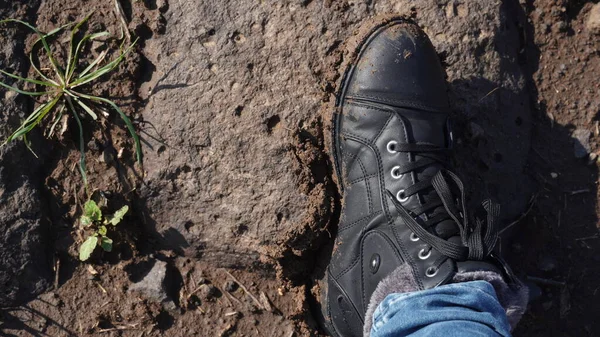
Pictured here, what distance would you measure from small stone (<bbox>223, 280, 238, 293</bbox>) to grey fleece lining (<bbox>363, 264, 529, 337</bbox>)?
2.31 feet

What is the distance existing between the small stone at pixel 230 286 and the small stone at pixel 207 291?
0.17 ft

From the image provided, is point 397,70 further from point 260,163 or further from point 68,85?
point 68,85

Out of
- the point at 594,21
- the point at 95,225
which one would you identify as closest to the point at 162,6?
the point at 95,225

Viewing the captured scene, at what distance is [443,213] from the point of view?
2467 millimetres

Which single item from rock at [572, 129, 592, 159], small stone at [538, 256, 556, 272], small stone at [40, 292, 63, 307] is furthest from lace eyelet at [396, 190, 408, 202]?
small stone at [40, 292, 63, 307]

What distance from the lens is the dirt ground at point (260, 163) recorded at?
2.57 metres

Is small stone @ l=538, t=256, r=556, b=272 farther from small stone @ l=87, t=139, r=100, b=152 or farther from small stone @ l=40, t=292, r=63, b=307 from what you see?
small stone @ l=40, t=292, r=63, b=307

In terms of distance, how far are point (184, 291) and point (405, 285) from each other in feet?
3.50

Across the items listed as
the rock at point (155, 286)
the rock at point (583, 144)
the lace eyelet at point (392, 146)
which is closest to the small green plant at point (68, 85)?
the rock at point (155, 286)

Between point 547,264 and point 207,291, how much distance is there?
5.25ft

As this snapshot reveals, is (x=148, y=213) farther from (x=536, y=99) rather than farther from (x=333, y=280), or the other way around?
(x=536, y=99)

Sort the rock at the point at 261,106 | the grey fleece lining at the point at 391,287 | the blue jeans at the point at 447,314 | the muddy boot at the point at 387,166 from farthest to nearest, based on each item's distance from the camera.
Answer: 1. the rock at the point at 261,106
2. the muddy boot at the point at 387,166
3. the grey fleece lining at the point at 391,287
4. the blue jeans at the point at 447,314

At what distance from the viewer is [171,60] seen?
8.56 ft

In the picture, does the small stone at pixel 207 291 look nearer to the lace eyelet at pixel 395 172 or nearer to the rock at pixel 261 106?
the rock at pixel 261 106
